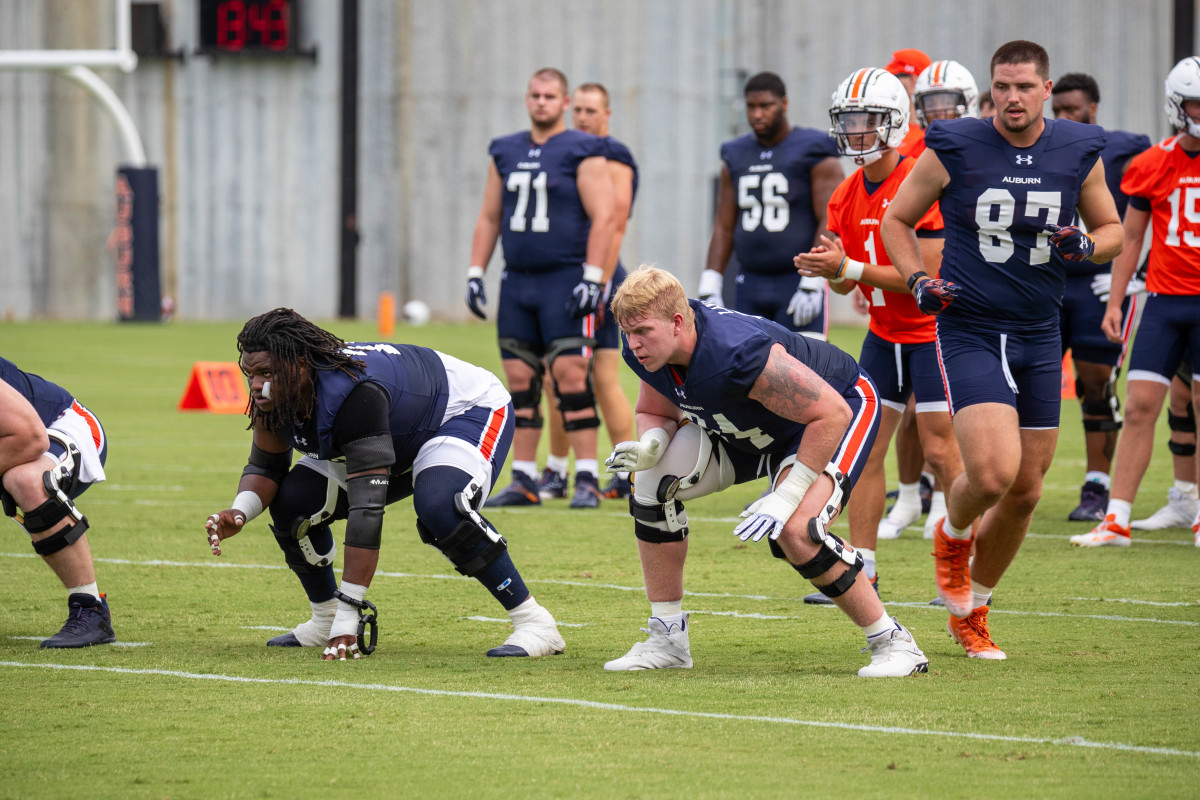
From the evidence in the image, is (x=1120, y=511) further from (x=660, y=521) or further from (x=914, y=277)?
(x=660, y=521)

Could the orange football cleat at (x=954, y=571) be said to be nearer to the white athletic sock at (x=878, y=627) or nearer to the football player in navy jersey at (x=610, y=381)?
the white athletic sock at (x=878, y=627)

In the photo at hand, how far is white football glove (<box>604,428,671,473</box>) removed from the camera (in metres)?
4.98

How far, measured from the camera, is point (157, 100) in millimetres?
26172

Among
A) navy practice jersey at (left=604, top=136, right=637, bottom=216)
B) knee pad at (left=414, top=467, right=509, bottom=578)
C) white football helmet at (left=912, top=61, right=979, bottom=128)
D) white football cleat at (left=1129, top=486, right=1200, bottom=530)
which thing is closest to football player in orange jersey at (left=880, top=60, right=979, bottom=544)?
white football helmet at (left=912, top=61, right=979, bottom=128)

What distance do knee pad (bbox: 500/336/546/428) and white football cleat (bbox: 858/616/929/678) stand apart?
4.60 meters

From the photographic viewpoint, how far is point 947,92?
7.60 m

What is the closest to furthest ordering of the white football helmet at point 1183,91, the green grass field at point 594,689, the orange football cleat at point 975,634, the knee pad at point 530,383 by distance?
the green grass field at point 594,689 < the orange football cleat at point 975,634 < the white football helmet at point 1183,91 < the knee pad at point 530,383

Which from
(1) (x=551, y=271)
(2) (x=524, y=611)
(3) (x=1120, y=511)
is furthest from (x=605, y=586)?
(1) (x=551, y=271)

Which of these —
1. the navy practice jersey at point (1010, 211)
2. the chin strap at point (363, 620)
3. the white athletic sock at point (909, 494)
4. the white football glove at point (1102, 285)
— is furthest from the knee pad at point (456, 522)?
the white football glove at point (1102, 285)

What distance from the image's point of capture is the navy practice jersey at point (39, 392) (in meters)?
5.64

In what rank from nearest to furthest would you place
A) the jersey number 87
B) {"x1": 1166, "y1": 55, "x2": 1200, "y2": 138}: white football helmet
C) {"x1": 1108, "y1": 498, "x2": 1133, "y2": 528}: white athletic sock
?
1. the jersey number 87
2. {"x1": 1166, "y1": 55, "x2": 1200, "y2": 138}: white football helmet
3. {"x1": 1108, "y1": 498, "x2": 1133, "y2": 528}: white athletic sock

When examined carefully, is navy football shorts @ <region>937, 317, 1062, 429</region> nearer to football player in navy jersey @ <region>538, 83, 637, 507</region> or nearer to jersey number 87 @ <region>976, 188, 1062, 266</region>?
jersey number 87 @ <region>976, 188, 1062, 266</region>

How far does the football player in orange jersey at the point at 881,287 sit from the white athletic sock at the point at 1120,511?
1.57 meters

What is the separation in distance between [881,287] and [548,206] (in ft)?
11.7
